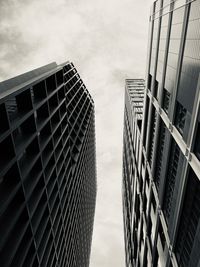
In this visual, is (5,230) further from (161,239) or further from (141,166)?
(141,166)

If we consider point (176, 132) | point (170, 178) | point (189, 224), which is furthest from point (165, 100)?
point (189, 224)

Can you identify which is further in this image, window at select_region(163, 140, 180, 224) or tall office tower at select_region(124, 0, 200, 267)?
window at select_region(163, 140, 180, 224)

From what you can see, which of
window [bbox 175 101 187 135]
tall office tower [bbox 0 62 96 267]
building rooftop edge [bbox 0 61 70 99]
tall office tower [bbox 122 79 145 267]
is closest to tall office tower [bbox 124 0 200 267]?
window [bbox 175 101 187 135]

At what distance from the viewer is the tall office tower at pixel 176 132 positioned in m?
19.3

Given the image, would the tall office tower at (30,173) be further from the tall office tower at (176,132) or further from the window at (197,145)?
the window at (197,145)

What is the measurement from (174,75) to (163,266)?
1946 centimetres

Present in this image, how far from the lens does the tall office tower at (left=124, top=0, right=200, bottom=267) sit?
19.3 m

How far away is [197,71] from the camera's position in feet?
61.2

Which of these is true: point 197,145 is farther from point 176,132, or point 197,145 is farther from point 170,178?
point 170,178

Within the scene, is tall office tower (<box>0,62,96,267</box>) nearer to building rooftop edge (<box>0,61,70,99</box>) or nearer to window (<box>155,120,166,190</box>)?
building rooftop edge (<box>0,61,70,99</box>)

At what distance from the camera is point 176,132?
24000 mm

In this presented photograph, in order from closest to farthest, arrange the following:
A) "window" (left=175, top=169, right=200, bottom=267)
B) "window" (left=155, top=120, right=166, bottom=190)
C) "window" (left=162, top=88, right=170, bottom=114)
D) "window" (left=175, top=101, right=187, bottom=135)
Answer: "window" (left=175, top=169, right=200, bottom=267) < "window" (left=175, top=101, right=187, bottom=135) < "window" (left=162, top=88, right=170, bottom=114) < "window" (left=155, top=120, right=166, bottom=190)

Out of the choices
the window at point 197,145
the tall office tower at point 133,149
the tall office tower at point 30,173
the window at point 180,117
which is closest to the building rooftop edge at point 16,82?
the tall office tower at point 30,173

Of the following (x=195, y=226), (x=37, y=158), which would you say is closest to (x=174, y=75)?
(x=195, y=226)
